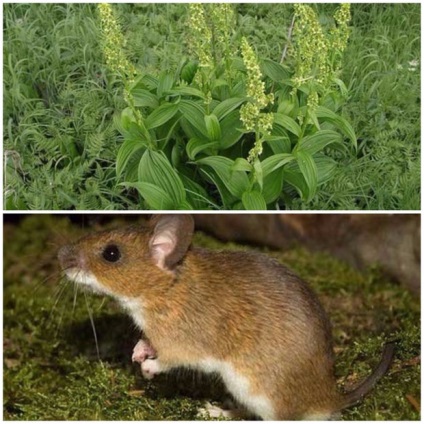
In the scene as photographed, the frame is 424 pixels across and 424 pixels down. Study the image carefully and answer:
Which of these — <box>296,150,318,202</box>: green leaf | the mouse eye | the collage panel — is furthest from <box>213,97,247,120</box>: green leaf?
the mouse eye

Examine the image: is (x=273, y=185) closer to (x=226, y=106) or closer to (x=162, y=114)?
(x=226, y=106)

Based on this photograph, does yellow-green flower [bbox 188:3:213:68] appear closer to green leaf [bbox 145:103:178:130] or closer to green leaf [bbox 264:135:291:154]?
green leaf [bbox 145:103:178:130]

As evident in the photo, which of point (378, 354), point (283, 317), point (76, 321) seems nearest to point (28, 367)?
point (76, 321)

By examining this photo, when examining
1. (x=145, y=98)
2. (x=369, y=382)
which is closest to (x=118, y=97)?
(x=145, y=98)

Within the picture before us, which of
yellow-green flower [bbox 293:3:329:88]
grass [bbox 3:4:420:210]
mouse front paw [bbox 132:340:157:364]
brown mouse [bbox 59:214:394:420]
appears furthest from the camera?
grass [bbox 3:4:420:210]

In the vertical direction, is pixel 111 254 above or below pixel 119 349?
above

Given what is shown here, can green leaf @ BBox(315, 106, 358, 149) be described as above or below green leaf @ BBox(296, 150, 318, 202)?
above
